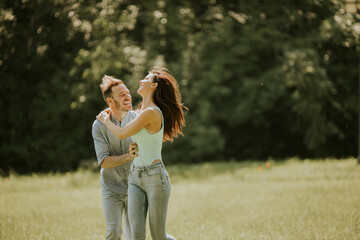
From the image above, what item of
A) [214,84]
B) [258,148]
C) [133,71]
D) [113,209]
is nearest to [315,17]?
[214,84]

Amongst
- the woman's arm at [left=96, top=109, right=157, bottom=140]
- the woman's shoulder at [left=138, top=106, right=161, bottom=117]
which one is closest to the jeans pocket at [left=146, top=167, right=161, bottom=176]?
the woman's arm at [left=96, top=109, right=157, bottom=140]

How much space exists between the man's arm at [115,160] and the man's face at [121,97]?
1.79 feet

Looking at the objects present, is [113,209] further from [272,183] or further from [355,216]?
[272,183]

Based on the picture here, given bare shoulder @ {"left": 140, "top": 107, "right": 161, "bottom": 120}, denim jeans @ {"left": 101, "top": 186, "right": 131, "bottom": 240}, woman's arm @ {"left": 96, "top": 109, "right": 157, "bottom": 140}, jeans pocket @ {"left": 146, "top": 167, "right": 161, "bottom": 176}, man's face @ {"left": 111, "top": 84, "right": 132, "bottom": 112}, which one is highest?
man's face @ {"left": 111, "top": 84, "right": 132, "bottom": 112}

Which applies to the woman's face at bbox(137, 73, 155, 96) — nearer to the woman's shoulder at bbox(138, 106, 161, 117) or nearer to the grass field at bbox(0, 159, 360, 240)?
the woman's shoulder at bbox(138, 106, 161, 117)

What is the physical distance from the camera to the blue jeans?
13.4 ft

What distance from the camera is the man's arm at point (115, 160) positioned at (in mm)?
4469

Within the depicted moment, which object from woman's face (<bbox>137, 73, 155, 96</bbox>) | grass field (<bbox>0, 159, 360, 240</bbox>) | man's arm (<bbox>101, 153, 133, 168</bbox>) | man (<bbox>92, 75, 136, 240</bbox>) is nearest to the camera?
woman's face (<bbox>137, 73, 155, 96</bbox>)

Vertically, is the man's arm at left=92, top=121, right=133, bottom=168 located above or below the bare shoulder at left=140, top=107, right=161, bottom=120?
Answer: below

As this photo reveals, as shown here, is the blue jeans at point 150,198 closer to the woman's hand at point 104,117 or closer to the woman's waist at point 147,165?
the woman's waist at point 147,165

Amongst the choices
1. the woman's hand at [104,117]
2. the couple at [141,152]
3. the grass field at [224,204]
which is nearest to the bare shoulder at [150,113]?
the couple at [141,152]

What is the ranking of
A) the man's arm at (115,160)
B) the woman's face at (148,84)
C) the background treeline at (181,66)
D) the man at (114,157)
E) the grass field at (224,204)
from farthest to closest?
the background treeline at (181,66), the grass field at (224,204), the man at (114,157), the man's arm at (115,160), the woman's face at (148,84)

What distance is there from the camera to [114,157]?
15.0ft

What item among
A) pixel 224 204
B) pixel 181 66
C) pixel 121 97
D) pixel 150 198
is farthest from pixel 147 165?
pixel 181 66
